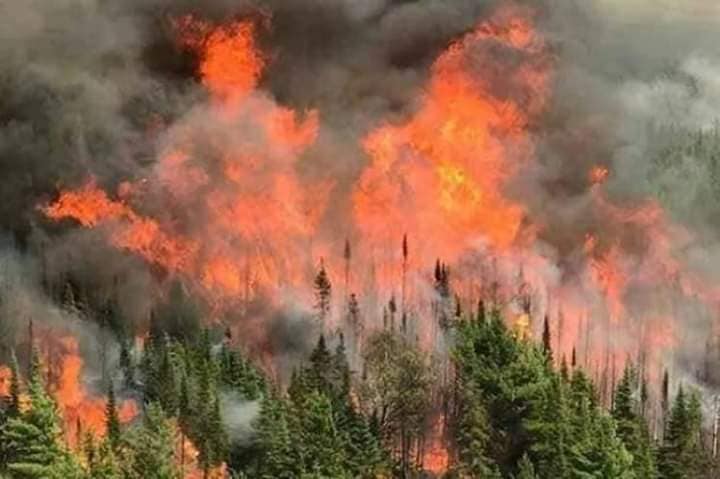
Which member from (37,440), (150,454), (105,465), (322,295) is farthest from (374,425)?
(322,295)

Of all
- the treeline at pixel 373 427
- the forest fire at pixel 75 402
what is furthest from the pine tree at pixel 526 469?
the forest fire at pixel 75 402

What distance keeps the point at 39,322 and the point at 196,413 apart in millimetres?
69882

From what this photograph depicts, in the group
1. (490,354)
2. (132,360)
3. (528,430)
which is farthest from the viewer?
(132,360)

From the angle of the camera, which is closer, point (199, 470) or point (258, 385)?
point (199, 470)

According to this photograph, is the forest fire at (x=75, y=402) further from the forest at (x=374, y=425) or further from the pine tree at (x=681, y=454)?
the pine tree at (x=681, y=454)

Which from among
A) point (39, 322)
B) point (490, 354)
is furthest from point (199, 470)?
point (39, 322)

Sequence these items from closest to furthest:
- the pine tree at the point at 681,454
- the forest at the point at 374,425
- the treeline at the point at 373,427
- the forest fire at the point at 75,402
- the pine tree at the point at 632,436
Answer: the treeline at the point at 373,427
the forest at the point at 374,425
the pine tree at the point at 632,436
the pine tree at the point at 681,454
the forest fire at the point at 75,402

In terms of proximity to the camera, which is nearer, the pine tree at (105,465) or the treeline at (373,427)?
the pine tree at (105,465)

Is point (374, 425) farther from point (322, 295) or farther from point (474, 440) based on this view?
point (322, 295)

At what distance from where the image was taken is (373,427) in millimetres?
118938

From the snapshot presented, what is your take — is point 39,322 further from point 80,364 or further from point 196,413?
point 196,413

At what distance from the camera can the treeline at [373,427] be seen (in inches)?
3735

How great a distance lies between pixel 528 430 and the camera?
101m

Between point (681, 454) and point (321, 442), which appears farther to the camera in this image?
point (681, 454)
